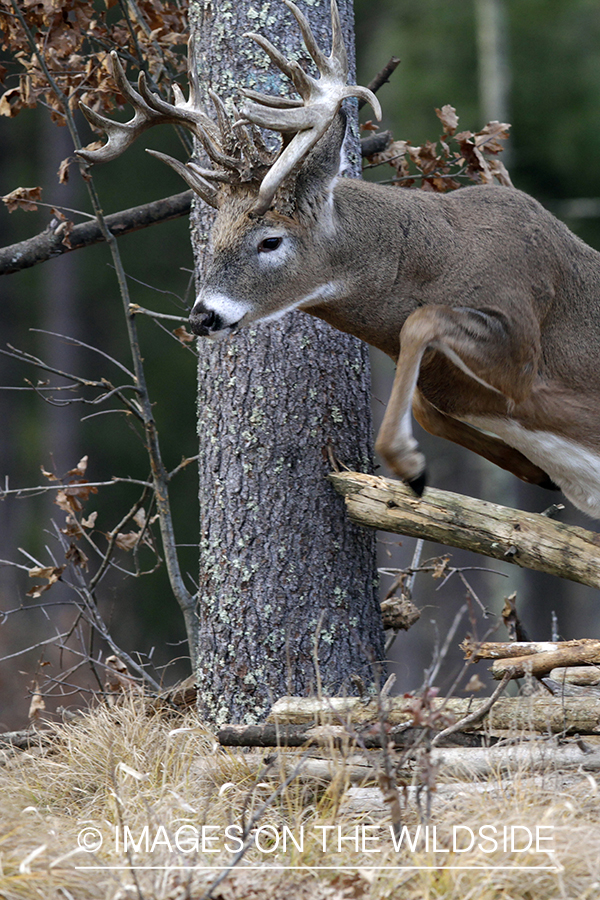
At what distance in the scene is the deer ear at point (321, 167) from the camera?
4387 millimetres

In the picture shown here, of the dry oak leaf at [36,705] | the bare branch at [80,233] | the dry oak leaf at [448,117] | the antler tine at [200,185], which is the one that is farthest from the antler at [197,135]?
the dry oak leaf at [36,705]

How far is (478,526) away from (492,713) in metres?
0.86

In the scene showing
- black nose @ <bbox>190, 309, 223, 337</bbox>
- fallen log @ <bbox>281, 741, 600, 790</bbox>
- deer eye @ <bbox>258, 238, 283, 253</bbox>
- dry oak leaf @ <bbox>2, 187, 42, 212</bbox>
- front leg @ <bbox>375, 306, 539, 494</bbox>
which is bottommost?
fallen log @ <bbox>281, 741, 600, 790</bbox>

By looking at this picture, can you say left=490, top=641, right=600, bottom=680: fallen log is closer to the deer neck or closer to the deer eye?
the deer neck

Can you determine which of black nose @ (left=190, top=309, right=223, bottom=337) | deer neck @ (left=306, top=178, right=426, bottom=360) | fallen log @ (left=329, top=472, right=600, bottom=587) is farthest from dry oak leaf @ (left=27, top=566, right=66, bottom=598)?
deer neck @ (left=306, top=178, right=426, bottom=360)

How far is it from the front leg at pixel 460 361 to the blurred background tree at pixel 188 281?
7407mm

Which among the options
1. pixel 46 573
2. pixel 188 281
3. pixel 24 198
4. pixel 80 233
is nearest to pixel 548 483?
pixel 46 573

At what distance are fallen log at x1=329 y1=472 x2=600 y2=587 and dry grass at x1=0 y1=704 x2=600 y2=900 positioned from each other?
959 millimetres

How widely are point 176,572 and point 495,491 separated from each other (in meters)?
7.53

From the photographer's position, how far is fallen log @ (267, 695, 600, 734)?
409cm

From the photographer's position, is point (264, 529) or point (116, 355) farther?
point (116, 355)

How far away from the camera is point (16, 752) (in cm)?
515

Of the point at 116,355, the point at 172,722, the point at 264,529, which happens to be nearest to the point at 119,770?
the point at 172,722

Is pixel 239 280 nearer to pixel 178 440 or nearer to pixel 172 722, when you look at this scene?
pixel 172 722
